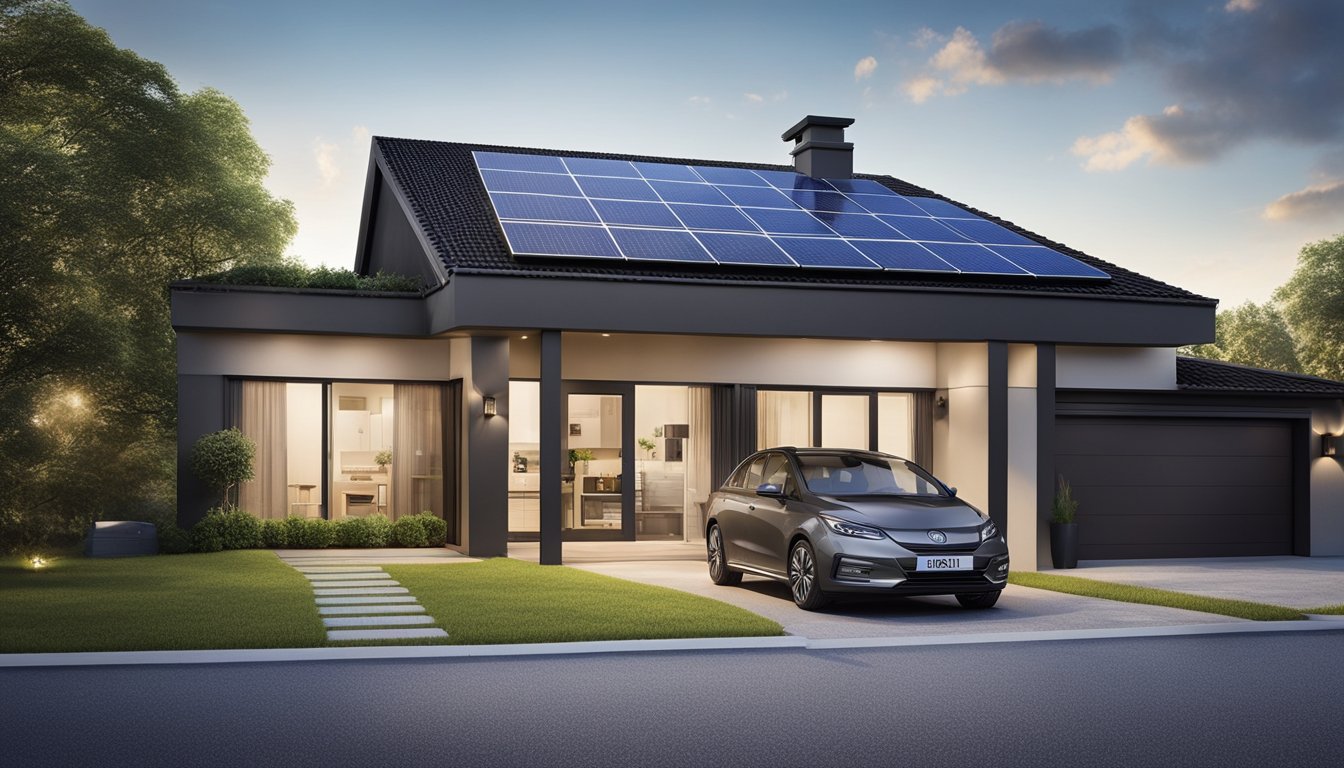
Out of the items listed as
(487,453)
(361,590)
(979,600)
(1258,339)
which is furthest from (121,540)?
(1258,339)

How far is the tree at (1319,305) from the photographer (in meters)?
53.7

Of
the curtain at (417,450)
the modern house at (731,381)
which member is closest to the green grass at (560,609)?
the modern house at (731,381)

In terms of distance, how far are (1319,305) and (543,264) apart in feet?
154

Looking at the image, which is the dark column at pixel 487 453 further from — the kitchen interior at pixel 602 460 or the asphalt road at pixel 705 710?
the asphalt road at pixel 705 710

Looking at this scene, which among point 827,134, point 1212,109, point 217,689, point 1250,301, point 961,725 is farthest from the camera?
point 1250,301

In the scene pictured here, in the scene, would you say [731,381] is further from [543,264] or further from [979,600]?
[979,600]

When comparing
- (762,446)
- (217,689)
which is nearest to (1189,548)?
(762,446)

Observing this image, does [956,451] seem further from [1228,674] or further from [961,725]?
[961,725]

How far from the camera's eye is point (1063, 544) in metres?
18.2

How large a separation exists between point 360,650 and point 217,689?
157 centimetres

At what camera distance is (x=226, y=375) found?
63.5 ft

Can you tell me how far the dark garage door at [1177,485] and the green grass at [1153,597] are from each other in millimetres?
3399

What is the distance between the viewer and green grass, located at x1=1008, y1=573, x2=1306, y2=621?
1256 centimetres

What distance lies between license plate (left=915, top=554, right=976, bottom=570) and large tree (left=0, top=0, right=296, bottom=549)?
19.4 meters
